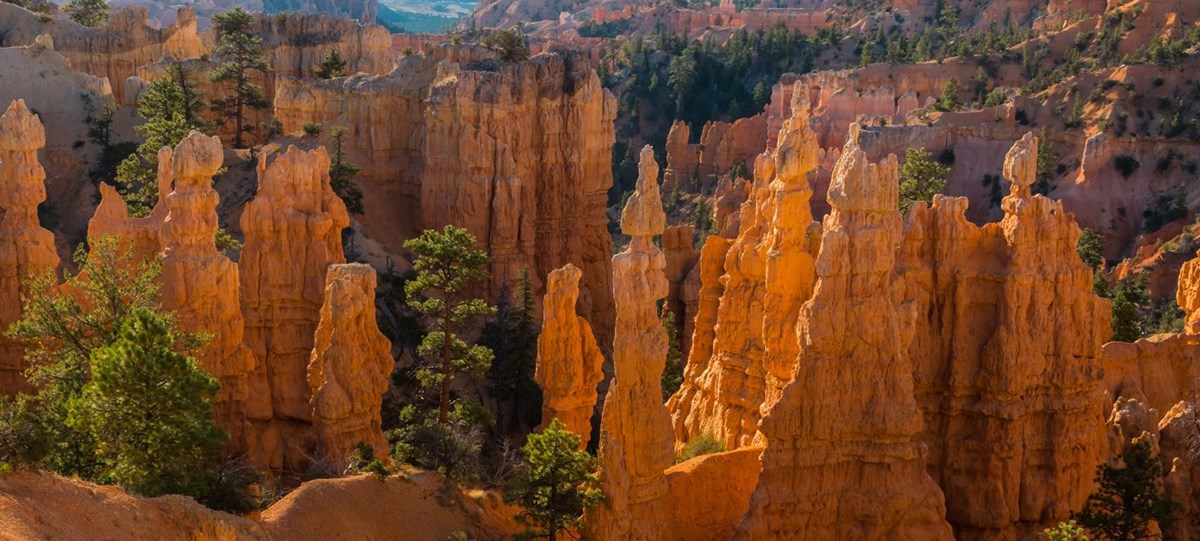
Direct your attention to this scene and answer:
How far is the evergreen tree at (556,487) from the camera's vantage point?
27.9m

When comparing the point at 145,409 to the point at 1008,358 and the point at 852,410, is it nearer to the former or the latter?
the point at 852,410

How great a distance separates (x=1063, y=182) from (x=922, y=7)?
54615 mm

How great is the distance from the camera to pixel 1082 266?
31562 mm

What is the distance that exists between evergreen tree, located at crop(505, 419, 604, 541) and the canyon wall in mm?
19570

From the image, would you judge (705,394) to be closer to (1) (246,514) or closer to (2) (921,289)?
(2) (921,289)

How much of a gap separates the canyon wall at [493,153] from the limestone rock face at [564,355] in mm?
15011

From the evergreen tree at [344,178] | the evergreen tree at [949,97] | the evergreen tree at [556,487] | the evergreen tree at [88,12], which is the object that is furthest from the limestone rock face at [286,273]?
the evergreen tree at [949,97]

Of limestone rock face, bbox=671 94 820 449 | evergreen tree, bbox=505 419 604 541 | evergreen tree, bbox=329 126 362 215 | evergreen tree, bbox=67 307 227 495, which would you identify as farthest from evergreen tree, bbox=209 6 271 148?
evergreen tree, bbox=505 419 604 541

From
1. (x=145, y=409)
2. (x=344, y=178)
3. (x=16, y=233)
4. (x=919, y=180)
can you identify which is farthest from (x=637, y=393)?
(x=919, y=180)

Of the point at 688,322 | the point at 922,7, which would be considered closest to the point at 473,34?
the point at 922,7

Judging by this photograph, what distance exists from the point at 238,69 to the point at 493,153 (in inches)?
528

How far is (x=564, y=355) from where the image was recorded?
3228cm

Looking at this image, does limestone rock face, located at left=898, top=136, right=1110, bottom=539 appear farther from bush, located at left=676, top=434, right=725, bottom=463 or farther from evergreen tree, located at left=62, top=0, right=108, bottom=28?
evergreen tree, located at left=62, top=0, right=108, bottom=28

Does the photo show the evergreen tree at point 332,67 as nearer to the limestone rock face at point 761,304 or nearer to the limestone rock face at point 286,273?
the limestone rock face at point 286,273
